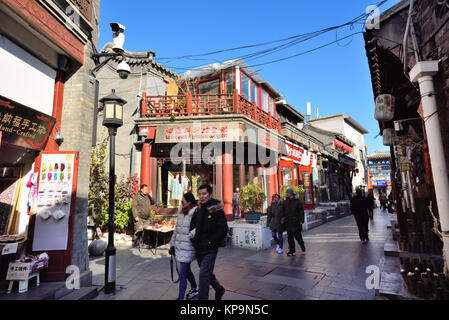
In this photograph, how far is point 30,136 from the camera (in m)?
4.38

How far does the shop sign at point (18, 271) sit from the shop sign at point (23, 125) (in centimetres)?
199

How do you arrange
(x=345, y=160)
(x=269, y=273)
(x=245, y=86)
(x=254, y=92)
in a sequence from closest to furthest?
(x=269, y=273) < (x=245, y=86) < (x=254, y=92) < (x=345, y=160)

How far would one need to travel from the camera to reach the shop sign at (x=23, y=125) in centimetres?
389

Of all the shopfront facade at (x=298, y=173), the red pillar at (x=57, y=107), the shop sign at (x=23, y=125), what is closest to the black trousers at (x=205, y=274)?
the shop sign at (x=23, y=125)

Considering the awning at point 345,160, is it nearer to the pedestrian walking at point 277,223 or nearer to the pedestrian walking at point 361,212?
the pedestrian walking at point 361,212

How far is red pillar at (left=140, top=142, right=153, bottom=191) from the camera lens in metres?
10.4

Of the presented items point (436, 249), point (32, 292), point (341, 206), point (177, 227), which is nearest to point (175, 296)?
point (177, 227)

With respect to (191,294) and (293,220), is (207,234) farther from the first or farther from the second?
(293,220)

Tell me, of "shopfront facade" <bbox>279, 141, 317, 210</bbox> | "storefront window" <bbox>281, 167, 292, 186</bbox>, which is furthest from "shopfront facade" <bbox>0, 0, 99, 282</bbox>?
"storefront window" <bbox>281, 167, 292, 186</bbox>

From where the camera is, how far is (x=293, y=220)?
23.1ft

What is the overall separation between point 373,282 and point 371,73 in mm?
5358

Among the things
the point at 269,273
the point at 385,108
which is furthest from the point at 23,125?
the point at 385,108

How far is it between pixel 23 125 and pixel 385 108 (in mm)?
8097

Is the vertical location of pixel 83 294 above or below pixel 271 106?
below
